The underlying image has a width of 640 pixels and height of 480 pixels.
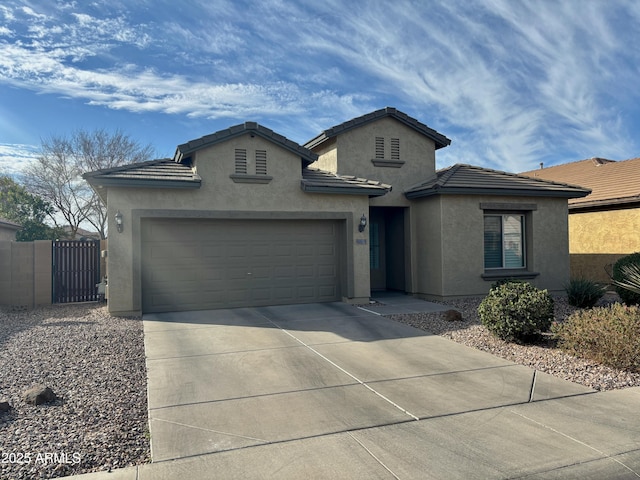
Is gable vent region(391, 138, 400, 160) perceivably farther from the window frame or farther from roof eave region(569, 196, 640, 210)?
roof eave region(569, 196, 640, 210)

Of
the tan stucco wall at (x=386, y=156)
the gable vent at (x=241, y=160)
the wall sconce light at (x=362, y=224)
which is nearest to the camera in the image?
the gable vent at (x=241, y=160)

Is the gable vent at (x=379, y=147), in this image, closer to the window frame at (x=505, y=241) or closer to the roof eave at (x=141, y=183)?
the window frame at (x=505, y=241)

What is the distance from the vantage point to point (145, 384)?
20.0ft

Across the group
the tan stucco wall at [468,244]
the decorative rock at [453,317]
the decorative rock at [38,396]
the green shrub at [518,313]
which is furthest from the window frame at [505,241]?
the decorative rock at [38,396]

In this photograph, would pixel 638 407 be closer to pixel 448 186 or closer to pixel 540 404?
pixel 540 404

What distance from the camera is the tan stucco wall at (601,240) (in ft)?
53.5

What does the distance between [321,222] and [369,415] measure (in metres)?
8.14

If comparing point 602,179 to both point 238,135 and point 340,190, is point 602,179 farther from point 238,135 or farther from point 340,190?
point 238,135

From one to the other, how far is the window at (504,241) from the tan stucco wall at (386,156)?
2624mm

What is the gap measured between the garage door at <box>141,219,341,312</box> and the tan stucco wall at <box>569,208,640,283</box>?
11.1m

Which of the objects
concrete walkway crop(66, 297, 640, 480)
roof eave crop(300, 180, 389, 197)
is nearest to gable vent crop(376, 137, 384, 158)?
roof eave crop(300, 180, 389, 197)

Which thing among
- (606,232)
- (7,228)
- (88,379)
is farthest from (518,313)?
(7,228)

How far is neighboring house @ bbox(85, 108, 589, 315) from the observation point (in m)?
11.2

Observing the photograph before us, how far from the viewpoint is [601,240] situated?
17.3 meters
